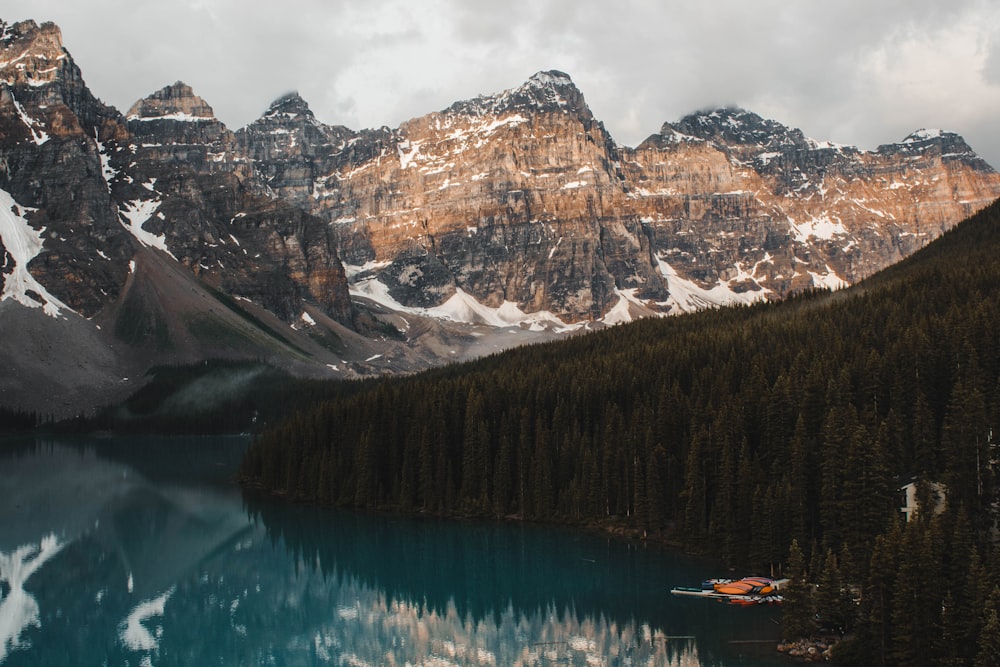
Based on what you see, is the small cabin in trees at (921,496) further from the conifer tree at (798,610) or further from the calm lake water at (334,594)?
the conifer tree at (798,610)

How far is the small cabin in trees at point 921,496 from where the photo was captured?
63.2 metres

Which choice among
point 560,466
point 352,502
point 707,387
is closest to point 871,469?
point 707,387

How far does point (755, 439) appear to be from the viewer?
274 feet

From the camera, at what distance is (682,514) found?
274ft

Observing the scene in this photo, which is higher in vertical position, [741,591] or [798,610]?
[741,591]

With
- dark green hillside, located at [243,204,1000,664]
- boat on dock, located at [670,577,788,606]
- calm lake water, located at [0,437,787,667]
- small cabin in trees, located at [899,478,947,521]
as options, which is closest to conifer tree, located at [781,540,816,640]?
dark green hillside, located at [243,204,1000,664]

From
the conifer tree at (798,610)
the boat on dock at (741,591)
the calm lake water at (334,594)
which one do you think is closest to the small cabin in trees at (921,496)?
the boat on dock at (741,591)

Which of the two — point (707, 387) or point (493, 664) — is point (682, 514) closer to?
point (707, 387)

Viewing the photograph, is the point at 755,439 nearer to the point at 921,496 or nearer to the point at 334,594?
the point at 921,496

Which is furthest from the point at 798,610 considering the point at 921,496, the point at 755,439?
the point at 755,439

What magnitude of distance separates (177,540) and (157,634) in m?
32.0

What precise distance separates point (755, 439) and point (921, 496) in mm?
20931

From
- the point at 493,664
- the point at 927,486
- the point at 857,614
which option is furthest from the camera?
the point at 927,486

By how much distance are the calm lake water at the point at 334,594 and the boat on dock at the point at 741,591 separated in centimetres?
121
